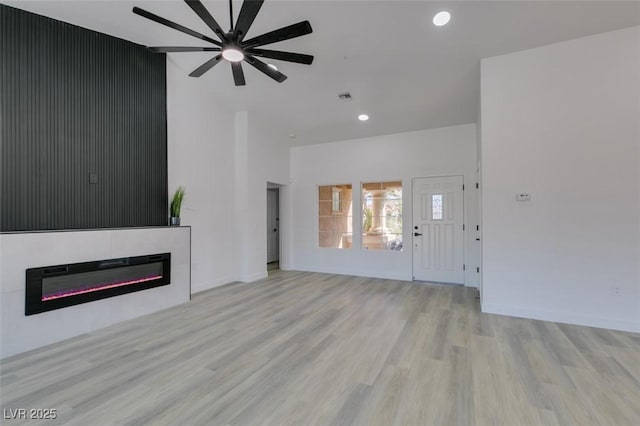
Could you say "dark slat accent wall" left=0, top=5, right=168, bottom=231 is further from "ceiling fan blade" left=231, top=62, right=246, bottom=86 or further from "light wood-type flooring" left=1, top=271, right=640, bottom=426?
"ceiling fan blade" left=231, top=62, right=246, bottom=86

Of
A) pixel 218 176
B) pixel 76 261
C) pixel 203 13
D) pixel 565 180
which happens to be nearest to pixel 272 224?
pixel 218 176

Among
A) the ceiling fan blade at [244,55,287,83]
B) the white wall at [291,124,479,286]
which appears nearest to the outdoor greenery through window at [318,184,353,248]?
the white wall at [291,124,479,286]

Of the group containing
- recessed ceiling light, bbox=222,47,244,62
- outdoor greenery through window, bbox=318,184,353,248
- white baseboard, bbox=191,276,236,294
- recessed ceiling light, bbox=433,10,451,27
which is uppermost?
recessed ceiling light, bbox=433,10,451,27

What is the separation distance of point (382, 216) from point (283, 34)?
4.52m

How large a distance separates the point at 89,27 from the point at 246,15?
2.54m

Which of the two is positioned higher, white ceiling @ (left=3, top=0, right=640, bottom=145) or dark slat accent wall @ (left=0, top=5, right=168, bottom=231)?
white ceiling @ (left=3, top=0, right=640, bottom=145)

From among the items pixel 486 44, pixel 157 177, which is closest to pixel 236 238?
pixel 157 177

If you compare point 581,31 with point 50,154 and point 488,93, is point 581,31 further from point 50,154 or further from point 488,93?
point 50,154

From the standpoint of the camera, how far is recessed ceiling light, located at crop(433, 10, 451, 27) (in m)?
2.80

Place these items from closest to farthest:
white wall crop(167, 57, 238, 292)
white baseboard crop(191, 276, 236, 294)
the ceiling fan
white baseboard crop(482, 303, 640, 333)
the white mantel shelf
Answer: the ceiling fan < the white mantel shelf < white baseboard crop(482, 303, 640, 333) < white wall crop(167, 57, 238, 292) < white baseboard crop(191, 276, 236, 294)

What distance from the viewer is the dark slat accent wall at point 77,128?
2830 mm

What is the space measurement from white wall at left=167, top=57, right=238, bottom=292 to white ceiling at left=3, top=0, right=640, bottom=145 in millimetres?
351

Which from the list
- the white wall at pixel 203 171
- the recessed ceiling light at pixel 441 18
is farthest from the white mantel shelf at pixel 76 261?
the recessed ceiling light at pixel 441 18

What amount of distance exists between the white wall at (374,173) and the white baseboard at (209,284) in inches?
81.1
